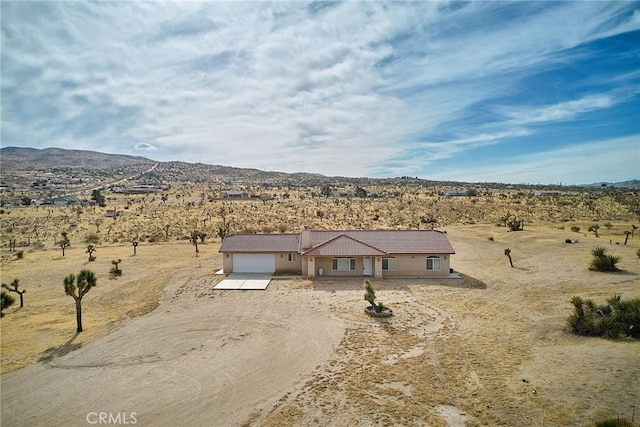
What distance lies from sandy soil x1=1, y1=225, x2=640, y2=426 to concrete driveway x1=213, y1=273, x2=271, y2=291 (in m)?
0.78

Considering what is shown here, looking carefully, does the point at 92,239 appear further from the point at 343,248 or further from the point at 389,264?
the point at 389,264

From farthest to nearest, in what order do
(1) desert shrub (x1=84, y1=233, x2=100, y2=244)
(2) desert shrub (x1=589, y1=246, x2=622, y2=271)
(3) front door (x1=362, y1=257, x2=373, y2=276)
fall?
(1) desert shrub (x1=84, y1=233, x2=100, y2=244) → (3) front door (x1=362, y1=257, x2=373, y2=276) → (2) desert shrub (x1=589, y1=246, x2=622, y2=271)

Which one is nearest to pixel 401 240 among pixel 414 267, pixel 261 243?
pixel 414 267

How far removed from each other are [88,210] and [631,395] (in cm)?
7548

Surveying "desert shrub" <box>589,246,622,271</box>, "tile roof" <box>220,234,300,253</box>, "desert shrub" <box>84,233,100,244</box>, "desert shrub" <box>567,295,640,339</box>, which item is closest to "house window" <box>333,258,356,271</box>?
"tile roof" <box>220,234,300,253</box>

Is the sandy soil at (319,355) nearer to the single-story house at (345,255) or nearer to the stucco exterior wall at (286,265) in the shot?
the single-story house at (345,255)

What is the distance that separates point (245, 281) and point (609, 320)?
72.1 ft

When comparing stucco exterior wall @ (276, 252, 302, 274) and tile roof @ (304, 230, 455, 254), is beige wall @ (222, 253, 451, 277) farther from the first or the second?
stucco exterior wall @ (276, 252, 302, 274)

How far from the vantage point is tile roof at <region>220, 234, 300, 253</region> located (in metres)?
31.9

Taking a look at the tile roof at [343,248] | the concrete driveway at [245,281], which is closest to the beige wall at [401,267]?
the tile roof at [343,248]

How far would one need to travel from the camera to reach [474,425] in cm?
1184
